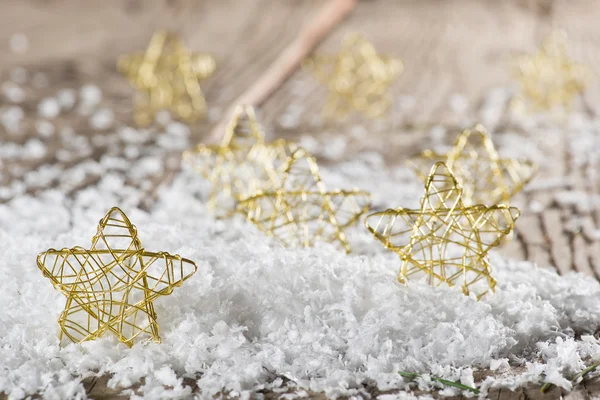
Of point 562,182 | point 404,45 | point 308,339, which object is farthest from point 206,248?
point 404,45

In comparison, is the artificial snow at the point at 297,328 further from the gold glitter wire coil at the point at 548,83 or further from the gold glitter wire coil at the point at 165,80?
the gold glitter wire coil at the point at 548,83

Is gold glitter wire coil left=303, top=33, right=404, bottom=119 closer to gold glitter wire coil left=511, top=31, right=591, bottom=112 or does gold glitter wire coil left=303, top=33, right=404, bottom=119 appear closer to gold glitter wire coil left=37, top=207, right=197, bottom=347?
gold glitter wire coil left=511, top=31, right=591, bottom=112

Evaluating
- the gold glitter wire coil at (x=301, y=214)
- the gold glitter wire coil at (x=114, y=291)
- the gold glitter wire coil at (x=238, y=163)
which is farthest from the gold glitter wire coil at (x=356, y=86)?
the gold glitter wire coil at (x=114, y=291)

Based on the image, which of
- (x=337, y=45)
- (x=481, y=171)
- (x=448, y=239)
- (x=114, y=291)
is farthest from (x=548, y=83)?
(x=114, y=291)

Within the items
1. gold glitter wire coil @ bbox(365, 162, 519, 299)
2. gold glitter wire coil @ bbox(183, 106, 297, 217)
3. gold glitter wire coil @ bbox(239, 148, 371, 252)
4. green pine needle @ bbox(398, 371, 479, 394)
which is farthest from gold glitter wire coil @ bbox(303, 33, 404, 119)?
green pine needle @ bbox(398, 371, 479, 394)

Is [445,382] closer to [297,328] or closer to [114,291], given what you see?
[297,328]

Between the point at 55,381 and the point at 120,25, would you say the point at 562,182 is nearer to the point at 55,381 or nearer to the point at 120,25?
the point at 55,381
